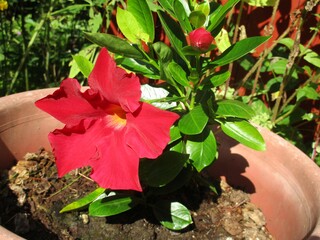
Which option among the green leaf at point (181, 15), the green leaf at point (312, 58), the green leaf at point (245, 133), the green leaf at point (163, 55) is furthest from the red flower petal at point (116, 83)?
the green leaf at point (312, 58)

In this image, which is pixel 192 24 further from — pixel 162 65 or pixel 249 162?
pixel 249 162

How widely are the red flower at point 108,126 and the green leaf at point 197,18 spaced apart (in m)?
0.23

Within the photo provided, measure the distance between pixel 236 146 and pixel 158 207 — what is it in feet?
1.16

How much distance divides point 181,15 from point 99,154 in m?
0.39

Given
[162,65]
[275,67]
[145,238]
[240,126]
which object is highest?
[162,65]

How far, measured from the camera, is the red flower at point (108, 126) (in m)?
0.90

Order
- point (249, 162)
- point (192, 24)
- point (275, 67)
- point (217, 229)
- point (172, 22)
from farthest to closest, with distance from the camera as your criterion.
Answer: point (275, 67) < point (249, 162) < point (217, 229) < point (172, 22) < point (192, 24)

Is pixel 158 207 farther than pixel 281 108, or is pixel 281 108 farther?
pixel 281 108

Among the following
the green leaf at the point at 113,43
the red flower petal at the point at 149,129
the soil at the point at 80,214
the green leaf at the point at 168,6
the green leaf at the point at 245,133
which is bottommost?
the soil at the point at 80,214

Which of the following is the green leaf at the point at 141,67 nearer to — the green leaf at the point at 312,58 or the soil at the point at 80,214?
the soil at the point at 80,214

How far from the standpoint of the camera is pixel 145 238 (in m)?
1.22

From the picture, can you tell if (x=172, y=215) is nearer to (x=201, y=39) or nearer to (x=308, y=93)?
(x=201, y=39)

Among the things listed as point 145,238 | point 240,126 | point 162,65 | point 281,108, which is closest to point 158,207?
point 145,238

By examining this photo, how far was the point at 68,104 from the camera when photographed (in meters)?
0.99
